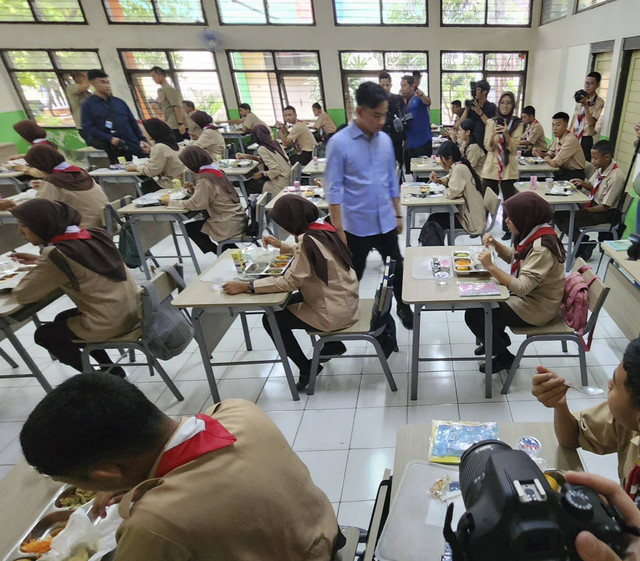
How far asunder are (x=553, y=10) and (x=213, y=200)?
314 inches

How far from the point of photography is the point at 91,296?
7.57 ft

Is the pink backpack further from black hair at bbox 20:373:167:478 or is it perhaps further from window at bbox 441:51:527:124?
window at bbox 441:51:527:124

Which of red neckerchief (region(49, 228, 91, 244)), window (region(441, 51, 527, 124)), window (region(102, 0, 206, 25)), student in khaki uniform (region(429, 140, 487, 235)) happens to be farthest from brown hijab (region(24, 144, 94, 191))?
window (region(441, 51, 527, 124))

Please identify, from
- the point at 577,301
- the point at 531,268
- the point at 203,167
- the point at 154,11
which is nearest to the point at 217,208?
the point at 203,167

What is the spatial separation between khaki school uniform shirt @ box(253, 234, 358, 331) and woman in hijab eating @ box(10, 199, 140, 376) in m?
0.84

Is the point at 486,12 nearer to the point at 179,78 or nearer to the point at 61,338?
the point at 179,78

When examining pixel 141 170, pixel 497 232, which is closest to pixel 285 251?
pixel 497 232

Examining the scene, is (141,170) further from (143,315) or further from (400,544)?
(400,544)

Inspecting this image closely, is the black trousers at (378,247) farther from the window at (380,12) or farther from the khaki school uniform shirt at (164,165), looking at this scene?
the window at (380,12)

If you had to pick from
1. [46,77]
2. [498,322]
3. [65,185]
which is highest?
[46,77]

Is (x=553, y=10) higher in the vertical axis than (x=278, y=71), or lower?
higher

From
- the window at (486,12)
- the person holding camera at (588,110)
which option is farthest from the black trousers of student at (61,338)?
the window at (486,12)

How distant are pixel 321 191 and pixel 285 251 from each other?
1.82 metres

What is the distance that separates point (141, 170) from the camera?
560 cm
